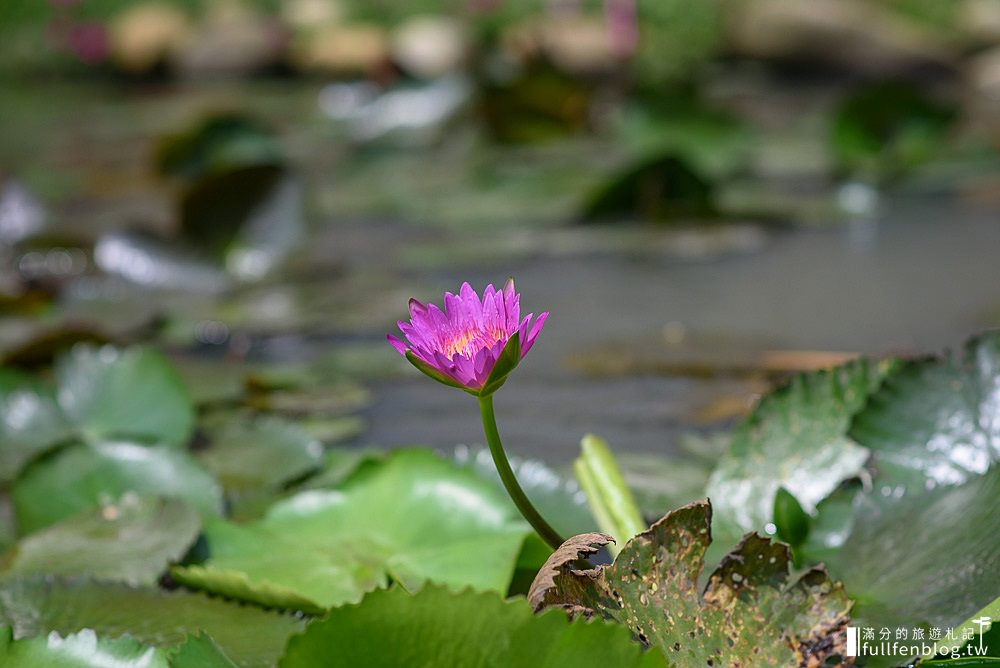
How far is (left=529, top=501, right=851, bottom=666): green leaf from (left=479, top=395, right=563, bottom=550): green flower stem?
0.02 metres

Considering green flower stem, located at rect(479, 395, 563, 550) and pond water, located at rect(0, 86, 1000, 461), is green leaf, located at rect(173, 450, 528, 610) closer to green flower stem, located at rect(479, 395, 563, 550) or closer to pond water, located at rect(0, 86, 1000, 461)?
Answer: green flower stem, located at rect(479, 395, 563, 550)

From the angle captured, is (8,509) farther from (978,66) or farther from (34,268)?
(978,66)

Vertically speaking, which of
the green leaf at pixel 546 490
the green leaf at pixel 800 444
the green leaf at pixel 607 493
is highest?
the green leaf at pixel 607 493

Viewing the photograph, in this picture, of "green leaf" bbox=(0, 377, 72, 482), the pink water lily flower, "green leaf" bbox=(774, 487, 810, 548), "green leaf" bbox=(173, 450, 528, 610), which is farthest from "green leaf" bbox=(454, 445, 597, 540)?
"green leaf" bbox=(0, 377, 72, 482)

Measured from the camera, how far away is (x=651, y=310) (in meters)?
1.51

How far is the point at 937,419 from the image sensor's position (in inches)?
28.4

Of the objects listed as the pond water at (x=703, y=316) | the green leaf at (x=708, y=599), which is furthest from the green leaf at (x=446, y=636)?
the pond water at (x=703, y=316)

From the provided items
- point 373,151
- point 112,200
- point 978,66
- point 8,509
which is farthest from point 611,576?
point 978,66

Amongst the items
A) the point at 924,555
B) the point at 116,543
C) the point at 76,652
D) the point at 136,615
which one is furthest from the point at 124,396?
the point at 924,555

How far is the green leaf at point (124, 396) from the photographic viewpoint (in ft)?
3.33

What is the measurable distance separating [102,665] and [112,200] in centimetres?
205

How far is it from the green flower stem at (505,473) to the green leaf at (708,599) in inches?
0.9

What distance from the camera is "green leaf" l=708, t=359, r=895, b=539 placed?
30.1 inches

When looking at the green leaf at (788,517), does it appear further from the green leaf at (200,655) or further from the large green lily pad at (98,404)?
the large green lily pad at (98,404)
